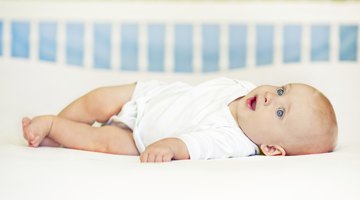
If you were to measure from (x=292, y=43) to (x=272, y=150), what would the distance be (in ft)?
2.99

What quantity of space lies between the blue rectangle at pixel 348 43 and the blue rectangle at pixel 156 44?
525 mm

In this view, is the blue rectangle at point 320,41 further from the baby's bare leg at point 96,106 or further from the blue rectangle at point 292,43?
the baby's bare leg at point 96,106

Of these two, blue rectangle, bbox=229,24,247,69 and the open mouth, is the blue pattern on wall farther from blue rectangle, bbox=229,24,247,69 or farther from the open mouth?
the open mouth

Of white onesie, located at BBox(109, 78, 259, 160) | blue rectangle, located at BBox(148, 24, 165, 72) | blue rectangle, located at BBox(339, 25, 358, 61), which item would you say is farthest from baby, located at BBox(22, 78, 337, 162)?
blue rectangle, located at BBox(339, 25, 358, 61)

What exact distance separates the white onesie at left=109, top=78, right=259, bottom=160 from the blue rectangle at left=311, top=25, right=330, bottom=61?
0.74 metres

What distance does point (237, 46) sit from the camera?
1.99 m

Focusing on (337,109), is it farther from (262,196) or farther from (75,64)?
(75,64)

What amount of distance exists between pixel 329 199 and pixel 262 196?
86mm

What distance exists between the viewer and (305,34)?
1887mm

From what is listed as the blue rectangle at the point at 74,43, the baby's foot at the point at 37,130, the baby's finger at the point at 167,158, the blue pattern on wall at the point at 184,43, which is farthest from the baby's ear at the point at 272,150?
the blue rectangle at the point at 74,43

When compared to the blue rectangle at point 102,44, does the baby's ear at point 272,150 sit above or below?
below

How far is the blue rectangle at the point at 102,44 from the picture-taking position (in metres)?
2.00

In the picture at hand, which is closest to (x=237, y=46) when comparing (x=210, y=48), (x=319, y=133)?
(x=210, y=48)

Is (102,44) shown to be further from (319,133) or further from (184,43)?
(319,133)
